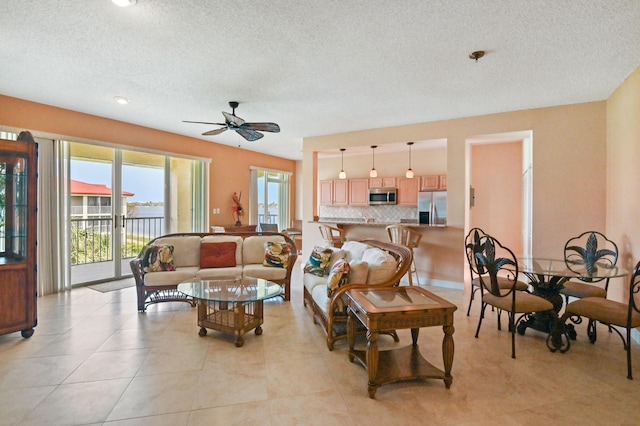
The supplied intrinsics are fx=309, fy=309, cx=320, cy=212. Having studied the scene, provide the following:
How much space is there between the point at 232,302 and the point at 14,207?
2.41 m

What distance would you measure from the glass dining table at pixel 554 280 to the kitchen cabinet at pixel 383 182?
4.38 metres

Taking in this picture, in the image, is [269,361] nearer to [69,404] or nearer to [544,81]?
[69,404]

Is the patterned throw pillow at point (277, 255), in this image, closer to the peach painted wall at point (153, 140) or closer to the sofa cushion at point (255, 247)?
the sofa cushion at point (255, 247)

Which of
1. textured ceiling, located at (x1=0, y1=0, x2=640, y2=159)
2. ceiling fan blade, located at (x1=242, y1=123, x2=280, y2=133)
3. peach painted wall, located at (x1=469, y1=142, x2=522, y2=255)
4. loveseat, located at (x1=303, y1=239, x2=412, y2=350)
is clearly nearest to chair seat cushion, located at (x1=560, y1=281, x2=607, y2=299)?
loveseat, located at (x1=303, y1=239, x2=412, y2=350)

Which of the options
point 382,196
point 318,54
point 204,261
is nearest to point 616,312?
point 318,54

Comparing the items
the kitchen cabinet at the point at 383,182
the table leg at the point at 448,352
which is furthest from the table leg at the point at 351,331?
the kitchen cabinet at the point at 383,182

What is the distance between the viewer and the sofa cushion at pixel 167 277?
3.75 metres

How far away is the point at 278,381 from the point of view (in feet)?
7.43

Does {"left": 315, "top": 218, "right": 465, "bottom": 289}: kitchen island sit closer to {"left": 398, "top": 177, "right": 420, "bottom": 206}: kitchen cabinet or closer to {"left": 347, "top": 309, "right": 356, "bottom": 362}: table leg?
{"left": 398, "top": 177, "right": 420, "bottom": 206}: kitchen cabinet

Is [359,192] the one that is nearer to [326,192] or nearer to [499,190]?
[326,192]

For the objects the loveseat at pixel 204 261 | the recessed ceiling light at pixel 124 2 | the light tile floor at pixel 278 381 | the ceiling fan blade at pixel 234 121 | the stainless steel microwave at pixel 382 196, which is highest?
the recessed ceiling light at pixel 124 2

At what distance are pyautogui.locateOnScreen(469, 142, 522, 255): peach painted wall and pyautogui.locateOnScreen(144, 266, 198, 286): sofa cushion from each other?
5767mm

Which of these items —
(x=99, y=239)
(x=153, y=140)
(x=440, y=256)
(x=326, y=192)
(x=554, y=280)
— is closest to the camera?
(x=554, y=280)

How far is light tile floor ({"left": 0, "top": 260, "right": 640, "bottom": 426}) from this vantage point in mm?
1897
